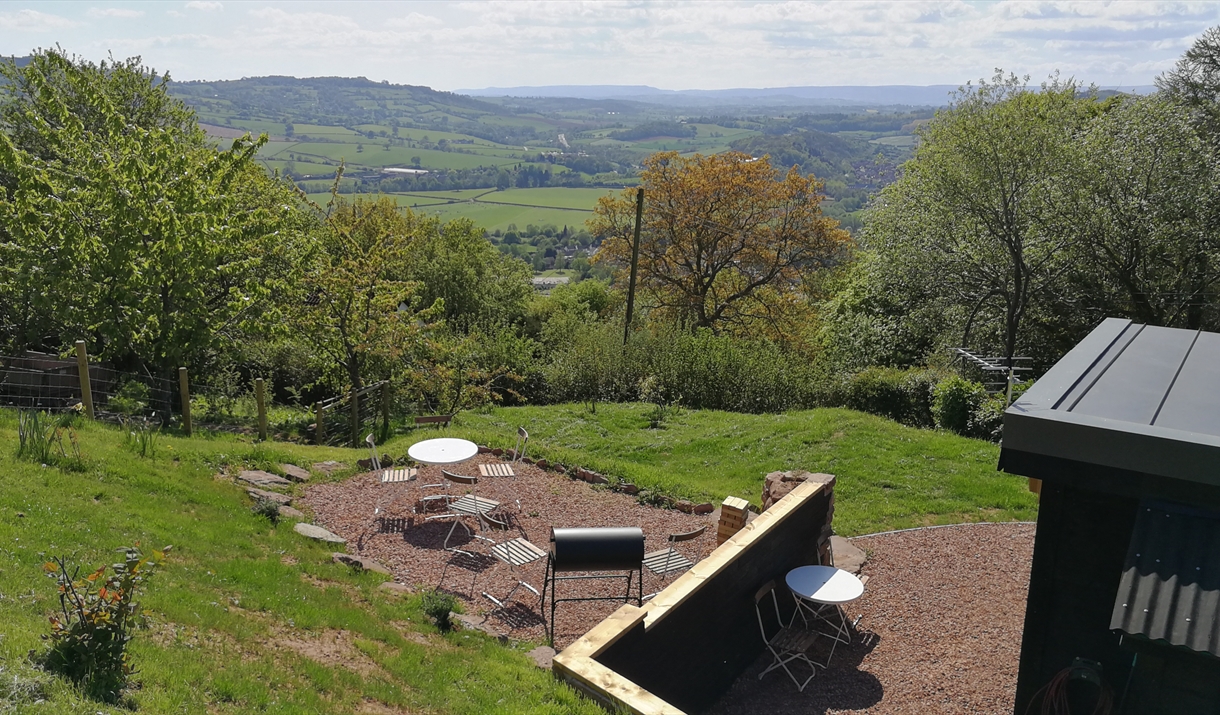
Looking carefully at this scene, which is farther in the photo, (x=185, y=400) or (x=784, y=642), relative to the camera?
(x=185, y=400)

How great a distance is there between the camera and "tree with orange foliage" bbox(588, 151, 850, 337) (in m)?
30.2

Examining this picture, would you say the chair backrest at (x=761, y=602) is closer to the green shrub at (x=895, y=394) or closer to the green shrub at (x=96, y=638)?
the green shrub at (x=96, y=638)

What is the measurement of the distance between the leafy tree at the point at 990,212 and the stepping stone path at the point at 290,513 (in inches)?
688

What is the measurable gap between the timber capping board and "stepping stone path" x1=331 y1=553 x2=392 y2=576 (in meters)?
3.23

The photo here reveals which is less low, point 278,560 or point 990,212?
point 990,212

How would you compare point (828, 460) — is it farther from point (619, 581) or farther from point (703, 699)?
point (703, 699)

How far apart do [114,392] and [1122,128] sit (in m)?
23.7

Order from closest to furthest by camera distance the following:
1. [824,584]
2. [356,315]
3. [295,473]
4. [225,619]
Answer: [225,619]
[824,584]
[295,473]
[356,315]

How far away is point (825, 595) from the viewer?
7.96 m

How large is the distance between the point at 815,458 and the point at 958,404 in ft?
14.9

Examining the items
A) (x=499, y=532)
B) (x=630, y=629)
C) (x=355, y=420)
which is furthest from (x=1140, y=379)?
(x=355, y=420)

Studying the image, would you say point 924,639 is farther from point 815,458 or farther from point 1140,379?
point 815,458

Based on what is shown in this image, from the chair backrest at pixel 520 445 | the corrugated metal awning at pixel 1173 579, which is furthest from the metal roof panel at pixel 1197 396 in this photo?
the chair backrest at pixel 520 445

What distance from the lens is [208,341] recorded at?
45.8 feet
